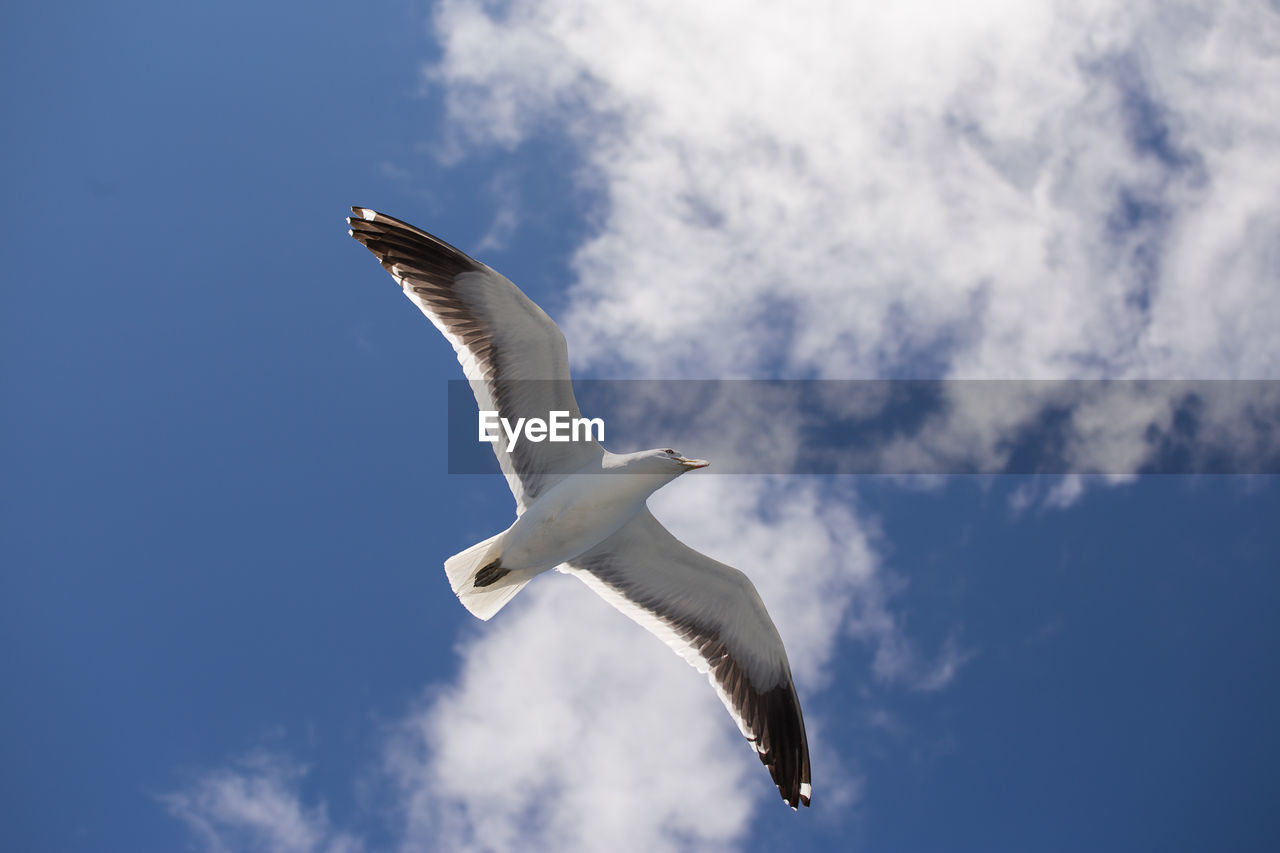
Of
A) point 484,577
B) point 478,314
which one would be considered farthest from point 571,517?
point 478,314

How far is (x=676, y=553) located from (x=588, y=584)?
97 cm

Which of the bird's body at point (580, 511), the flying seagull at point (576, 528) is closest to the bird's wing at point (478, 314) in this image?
the flying seagull at point (576, 528)

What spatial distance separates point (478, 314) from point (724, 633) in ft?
12.9

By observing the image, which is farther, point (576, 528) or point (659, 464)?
point (659, 464)

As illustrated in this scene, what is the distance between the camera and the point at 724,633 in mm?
8711

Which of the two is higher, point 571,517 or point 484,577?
point 571,517

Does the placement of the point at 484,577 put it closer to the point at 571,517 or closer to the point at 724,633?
the point at 571,517

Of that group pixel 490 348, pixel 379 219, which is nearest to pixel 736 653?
pixel 490 348

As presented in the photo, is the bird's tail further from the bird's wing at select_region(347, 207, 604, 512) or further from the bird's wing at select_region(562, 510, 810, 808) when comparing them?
the bird's wing at select_region(347, 207, 604, 512)

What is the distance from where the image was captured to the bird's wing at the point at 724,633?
28.2ft

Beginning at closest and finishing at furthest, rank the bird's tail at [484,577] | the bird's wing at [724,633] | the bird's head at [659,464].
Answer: the bird's tail at [484,577] < the bird's head at [659,464] < the bird's wing at [724,633]

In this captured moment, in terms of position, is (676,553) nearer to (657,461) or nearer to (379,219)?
(657,461)

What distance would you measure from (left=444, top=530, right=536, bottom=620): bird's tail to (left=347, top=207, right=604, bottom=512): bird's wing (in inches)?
51.0

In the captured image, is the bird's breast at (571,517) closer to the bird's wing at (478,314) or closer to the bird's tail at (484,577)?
the bird's tail at (484,577)
